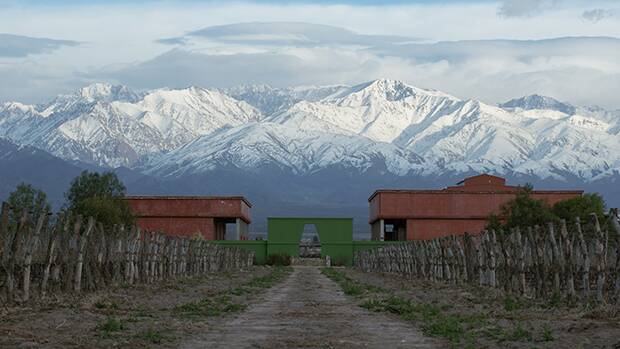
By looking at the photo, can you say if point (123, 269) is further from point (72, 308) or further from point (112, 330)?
point (112, 330)

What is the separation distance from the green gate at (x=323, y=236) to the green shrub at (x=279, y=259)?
4375 mm

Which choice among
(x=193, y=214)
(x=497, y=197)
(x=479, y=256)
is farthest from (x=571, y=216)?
(x=479, y=256)

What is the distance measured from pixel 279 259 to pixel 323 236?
1076cm

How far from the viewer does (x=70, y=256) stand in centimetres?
3662

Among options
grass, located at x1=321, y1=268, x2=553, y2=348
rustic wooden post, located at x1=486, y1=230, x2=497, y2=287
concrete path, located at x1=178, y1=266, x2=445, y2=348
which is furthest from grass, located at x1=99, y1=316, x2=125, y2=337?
rustic wooden post, located at x1=486, y1=230, x2=497, y2=287

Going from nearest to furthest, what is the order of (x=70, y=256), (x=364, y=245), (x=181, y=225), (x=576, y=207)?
1. (x=70, y=256)
2. (x=576, y=207)
3. (x=364, y=245)
4. (x=181, y=225)

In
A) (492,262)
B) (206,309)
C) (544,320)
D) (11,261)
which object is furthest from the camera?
(492,262)

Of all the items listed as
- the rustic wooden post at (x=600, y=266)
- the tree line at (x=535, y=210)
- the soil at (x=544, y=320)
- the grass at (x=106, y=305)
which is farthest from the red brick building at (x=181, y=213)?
the rustic wooden post at (x=600, y=266)

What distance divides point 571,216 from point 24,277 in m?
97.3

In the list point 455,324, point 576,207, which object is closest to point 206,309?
point 455,324

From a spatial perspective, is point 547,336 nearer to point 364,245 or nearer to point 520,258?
point 520,258

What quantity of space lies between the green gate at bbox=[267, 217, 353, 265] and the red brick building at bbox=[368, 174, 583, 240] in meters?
4.62

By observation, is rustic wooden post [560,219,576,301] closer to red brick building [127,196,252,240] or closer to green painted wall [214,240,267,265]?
green painted wall [214,240,267,265]

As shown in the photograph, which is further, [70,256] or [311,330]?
[70,256]
